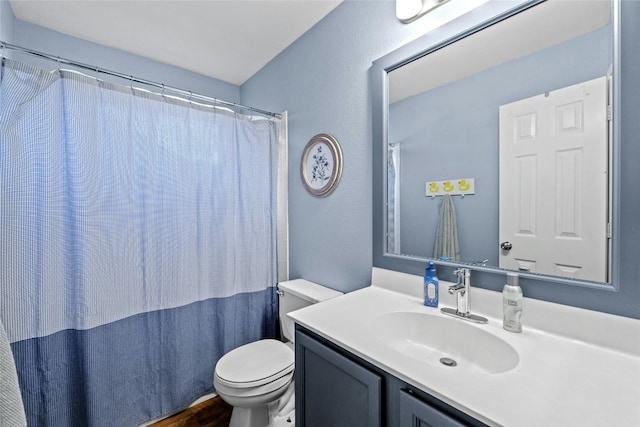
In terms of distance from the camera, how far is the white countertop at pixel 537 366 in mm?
546

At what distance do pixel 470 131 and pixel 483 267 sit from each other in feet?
1.71

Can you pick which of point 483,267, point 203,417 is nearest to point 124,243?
point 203,417

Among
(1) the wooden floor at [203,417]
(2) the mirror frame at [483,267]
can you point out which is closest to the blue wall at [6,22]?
(2) the mirror frame at [483,267]

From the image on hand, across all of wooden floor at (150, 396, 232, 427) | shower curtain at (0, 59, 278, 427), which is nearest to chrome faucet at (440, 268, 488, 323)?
shower curtain at (0, 59, 278, 427)

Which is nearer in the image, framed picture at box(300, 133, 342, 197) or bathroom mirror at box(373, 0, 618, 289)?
bathroom mirror at box(373, 0, 618, 289)

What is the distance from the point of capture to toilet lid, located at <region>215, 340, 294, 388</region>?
1.32m

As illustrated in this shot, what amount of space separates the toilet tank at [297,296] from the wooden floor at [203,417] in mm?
558

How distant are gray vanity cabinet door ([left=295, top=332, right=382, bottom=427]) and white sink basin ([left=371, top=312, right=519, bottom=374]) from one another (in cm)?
16

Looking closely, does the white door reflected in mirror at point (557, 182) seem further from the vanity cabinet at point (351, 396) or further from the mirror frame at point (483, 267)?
the vanity cabinet at point (351, 396)

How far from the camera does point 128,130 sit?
4.94 feet

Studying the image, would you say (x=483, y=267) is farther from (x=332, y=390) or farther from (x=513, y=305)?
(x=332, y=390)

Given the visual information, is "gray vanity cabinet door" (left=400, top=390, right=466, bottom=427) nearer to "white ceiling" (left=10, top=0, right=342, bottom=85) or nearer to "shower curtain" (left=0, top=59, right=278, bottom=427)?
"shower curtain" (left=0, top=59, right=278, bottom=427)

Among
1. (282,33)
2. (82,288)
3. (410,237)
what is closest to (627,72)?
(410,237)

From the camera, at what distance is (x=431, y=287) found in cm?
109
